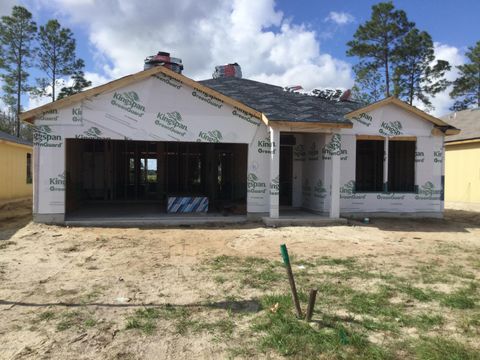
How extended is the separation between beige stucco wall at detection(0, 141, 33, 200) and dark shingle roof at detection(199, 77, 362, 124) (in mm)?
9046

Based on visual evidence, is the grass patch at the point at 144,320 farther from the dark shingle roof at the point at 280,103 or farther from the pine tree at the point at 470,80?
the pine tree at the point at 470,80

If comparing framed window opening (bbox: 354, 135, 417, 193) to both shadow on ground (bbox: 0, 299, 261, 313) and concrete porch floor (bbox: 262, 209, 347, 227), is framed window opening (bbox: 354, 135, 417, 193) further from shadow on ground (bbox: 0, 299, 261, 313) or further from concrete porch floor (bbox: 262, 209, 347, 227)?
shadow on ground (bbox: 0, 299, 261, 313)

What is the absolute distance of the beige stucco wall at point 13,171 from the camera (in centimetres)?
1692

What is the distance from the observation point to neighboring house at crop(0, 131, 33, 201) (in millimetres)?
16906

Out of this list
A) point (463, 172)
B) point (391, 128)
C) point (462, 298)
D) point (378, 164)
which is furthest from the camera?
point (463, 172)

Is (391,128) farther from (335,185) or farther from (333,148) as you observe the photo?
(335,185)

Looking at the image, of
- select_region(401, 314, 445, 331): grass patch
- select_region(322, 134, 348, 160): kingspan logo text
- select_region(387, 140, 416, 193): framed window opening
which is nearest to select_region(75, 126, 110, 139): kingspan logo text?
select_region(322, 134, 348, 160): kingspan logo text

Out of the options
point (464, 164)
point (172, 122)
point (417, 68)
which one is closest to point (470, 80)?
point (417, 68)

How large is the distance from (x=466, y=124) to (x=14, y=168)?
22.1 meters

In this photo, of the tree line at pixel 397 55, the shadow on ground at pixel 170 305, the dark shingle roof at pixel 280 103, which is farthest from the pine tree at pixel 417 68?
the shadow on ground at pixel 170 305

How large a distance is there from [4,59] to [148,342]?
32.5 metres

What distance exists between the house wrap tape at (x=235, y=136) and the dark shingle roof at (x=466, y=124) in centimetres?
635

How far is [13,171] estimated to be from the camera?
59.2 ft

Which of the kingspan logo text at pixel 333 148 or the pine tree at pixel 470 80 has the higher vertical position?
the pine tree at pixel 470 80
